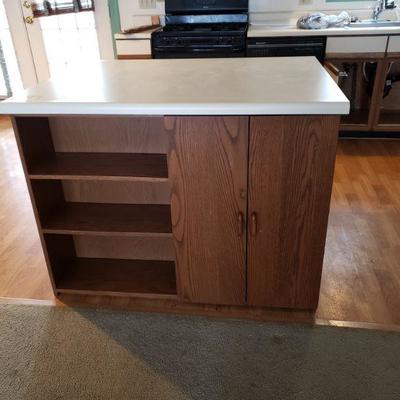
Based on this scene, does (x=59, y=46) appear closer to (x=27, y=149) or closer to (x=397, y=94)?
(x=27, y=149)

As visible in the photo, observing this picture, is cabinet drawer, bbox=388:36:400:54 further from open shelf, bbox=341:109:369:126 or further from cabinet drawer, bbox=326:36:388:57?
open shelf, bbox=341:109:369:126

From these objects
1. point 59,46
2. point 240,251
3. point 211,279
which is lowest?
point 211,279

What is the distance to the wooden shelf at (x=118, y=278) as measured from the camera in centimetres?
188

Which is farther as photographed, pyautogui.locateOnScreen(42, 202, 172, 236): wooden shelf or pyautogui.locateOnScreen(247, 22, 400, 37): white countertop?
pyautogui.locateOnScreen(247, 22, 400, 37): white countertop

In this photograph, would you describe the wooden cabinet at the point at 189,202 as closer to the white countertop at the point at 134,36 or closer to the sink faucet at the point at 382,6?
the white countertop at the point at 134,36

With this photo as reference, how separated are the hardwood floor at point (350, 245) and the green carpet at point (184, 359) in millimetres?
163

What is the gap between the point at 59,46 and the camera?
424 centimetres

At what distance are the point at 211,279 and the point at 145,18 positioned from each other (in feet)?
10.4

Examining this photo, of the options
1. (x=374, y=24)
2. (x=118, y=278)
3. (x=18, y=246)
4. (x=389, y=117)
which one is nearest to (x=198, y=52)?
(x=374, y=24)

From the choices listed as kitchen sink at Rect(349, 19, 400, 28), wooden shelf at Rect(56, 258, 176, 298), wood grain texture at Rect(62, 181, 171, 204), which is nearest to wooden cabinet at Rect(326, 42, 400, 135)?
kitchen sink at Rect(349, 19, 400, 28)

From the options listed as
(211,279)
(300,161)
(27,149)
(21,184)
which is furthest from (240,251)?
(21,184)

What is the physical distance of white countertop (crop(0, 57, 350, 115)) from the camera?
137cm

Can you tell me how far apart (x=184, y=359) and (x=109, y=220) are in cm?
65

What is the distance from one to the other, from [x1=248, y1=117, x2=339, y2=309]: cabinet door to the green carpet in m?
0.19
